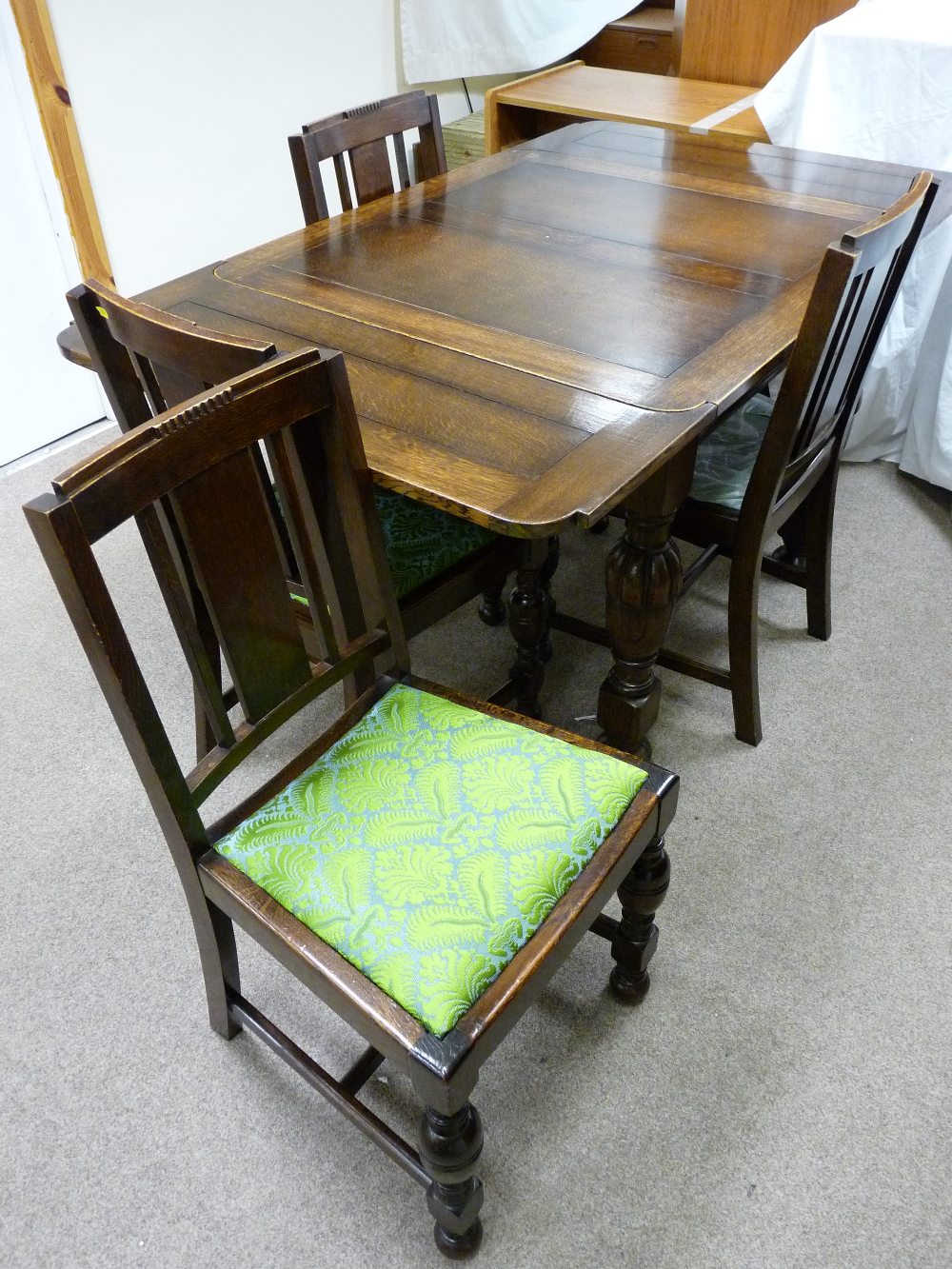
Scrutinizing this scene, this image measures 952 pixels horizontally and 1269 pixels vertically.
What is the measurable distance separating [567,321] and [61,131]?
1643mm

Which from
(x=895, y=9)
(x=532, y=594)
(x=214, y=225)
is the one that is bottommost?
(x=532, y=594)

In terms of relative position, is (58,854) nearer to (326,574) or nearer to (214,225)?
(326,574)

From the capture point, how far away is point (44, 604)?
2.11 metres

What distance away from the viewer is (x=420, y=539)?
57.2 inches

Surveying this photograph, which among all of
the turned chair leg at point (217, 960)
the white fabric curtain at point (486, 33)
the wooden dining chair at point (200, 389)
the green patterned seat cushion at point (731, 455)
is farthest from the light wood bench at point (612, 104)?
the turned chair leg at point (217, 960)

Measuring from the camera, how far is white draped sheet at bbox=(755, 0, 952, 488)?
81.7 inches

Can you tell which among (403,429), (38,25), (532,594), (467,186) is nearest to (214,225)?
(38,25)

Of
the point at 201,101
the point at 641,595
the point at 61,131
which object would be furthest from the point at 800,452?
the point at 201,101

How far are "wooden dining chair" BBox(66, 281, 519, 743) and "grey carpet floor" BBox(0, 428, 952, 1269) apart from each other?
1.25 feet

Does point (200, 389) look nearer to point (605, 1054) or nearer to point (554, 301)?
point (554, 301)

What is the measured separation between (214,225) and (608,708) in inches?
82.4

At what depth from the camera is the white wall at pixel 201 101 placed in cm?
241

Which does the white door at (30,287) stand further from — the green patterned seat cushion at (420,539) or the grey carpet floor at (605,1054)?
the green patterned seat cushion at (420,539)

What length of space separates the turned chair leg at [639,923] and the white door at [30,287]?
2115 mm
